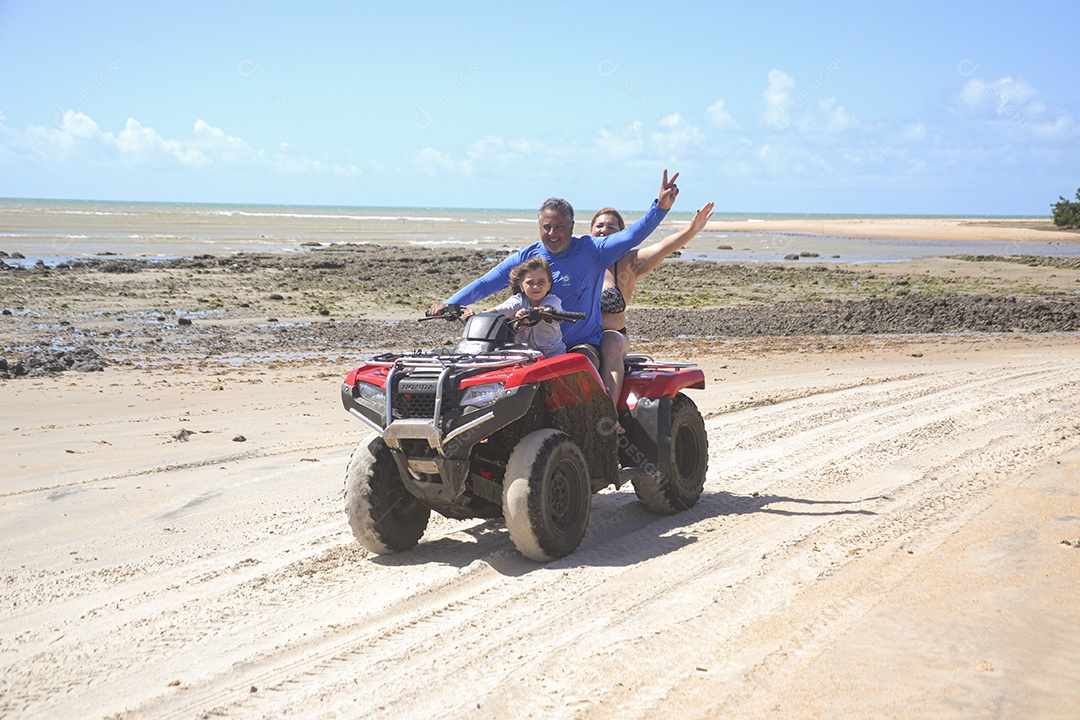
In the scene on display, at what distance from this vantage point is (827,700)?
4086 mm

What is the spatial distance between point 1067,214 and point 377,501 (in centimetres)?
7517

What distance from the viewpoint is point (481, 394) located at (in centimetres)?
587

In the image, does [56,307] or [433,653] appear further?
[56,307]

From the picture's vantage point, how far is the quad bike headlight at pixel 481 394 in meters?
5.83

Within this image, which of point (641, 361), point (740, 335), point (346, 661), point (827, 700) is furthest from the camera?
point (740, 335)

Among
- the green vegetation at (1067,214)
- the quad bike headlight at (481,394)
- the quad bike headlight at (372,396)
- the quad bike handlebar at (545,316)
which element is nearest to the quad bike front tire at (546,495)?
the quad bike headlight at (481,394)

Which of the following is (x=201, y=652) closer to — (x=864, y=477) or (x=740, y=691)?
(x=740, y=691)

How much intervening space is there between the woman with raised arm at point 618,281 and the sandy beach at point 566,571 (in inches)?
41.9

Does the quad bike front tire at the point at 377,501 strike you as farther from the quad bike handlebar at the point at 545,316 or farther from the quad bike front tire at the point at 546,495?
the quad bike handlebar at the point at 545,316

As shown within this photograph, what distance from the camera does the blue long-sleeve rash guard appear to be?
691 cm

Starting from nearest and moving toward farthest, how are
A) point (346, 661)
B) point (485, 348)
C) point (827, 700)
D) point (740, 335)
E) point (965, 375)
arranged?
point (827, 700) → point (346, 661) → point (485, 348) → point (965, 375) → point (740, 335)

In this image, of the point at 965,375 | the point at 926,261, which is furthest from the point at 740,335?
the point at 926,261

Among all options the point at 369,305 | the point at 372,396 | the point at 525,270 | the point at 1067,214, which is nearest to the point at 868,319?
the point at 369,305

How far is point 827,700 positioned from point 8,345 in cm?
1588
